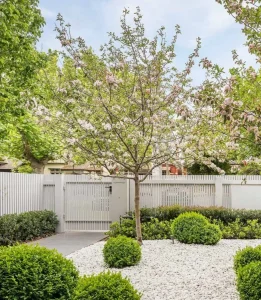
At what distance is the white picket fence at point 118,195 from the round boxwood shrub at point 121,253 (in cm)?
536

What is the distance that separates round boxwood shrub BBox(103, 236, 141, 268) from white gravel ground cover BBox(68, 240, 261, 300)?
0.13m

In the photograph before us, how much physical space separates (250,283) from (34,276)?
7.40 feet

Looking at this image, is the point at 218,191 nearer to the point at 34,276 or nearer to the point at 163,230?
the point at 163,230

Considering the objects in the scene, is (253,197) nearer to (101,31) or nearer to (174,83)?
(174,83)

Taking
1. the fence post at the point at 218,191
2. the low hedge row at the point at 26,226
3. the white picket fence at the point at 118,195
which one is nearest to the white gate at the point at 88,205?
the white picket fence at the point at 118,195

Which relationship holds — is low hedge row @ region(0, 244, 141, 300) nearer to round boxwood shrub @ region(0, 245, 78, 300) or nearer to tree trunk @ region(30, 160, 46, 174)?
round boxwood shrub @ region(0, 245, 78, 300)

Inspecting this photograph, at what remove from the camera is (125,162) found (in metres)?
9.26

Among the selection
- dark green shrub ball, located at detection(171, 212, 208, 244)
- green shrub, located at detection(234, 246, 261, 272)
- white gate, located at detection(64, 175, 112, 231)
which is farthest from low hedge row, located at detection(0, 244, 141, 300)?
white gate, located at detection(64, 175, 112, 231)

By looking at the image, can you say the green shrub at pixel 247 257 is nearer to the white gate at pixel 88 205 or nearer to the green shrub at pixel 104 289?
the green shrub at pixel 104 289

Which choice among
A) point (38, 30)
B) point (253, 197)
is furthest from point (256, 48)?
point (253, 197)

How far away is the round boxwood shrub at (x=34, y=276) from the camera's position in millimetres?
3869

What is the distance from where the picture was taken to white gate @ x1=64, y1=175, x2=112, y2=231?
12.6 metres

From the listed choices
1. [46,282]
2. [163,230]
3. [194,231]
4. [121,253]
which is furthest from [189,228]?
[46,282]

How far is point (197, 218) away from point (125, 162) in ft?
6.87
